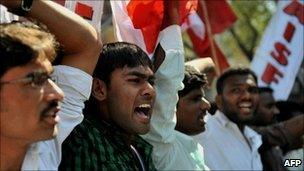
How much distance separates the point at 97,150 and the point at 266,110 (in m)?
3.37

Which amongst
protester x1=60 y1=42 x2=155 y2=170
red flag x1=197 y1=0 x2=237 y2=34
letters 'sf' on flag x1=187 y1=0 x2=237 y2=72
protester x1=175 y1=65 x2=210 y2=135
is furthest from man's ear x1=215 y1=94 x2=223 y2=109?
protester x1=60 y1=42 x2=155 y2=170

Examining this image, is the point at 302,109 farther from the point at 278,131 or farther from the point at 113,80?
the point at 113,80

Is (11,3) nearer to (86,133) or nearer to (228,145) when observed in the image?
(86,133)

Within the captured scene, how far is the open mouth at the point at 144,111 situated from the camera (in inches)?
120

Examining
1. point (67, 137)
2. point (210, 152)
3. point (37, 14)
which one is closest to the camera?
point (37, 14)

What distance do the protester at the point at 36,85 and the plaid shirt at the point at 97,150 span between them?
15 centimetres

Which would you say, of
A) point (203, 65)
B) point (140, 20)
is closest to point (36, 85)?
point (140, 20)

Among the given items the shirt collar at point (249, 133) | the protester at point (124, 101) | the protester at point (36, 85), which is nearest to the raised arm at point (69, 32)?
the protester at point (36, 85)

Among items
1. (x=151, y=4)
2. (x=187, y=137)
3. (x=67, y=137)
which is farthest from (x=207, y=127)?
(x=67, y=137)

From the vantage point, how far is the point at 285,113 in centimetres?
633

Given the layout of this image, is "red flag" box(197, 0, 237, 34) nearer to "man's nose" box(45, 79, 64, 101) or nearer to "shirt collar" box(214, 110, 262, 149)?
"shirt collar" box(214, 110, 262, 149)

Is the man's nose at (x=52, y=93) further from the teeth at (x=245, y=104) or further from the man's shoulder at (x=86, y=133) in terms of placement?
the teeth at (x=245, y=104)

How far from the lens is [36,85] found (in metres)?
2.26

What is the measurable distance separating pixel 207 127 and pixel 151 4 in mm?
1453
